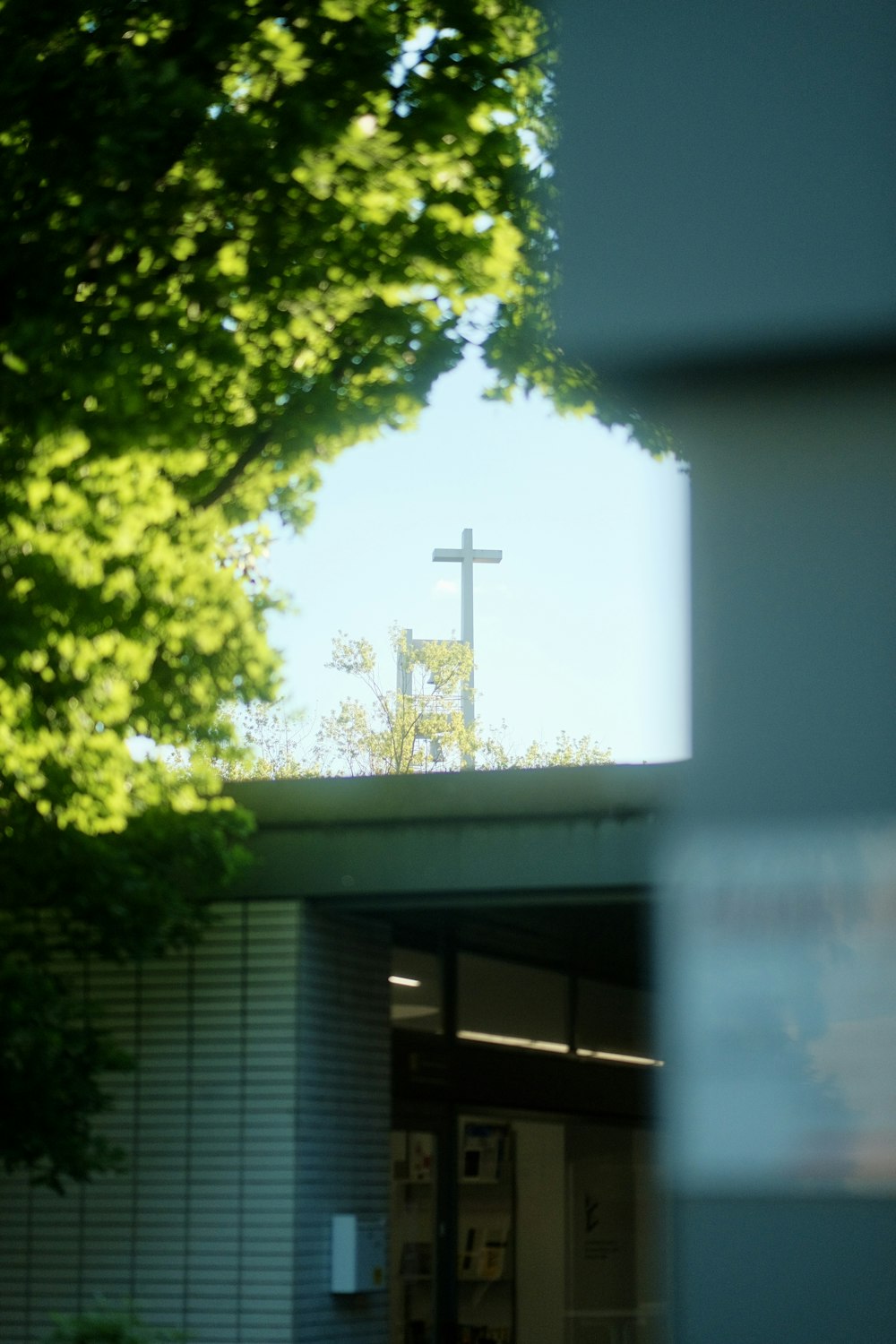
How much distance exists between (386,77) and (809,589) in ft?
28.2

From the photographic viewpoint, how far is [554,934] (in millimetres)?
13461

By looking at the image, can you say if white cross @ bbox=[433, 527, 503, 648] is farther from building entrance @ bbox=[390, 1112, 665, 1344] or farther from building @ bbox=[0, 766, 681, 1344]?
building @ bbox=[0, 766, 681, 1344]

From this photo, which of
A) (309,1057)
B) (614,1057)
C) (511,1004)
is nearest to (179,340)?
(309,1057)

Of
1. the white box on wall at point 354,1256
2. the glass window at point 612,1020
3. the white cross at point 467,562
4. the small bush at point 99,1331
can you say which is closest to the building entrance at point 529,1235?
the glass window at point 612,1020

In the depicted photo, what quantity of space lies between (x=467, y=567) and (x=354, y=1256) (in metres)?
38.1

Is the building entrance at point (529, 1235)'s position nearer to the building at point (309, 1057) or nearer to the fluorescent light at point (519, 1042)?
the building at point (309, 1057)

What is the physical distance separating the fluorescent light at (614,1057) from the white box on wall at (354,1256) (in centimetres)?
511

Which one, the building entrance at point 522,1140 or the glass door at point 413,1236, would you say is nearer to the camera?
the glass door at point 413,1236

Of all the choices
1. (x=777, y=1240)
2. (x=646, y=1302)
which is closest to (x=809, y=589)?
(x=777, y=1240)

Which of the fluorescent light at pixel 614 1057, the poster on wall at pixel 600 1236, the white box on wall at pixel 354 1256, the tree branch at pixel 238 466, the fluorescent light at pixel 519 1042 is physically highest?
the tree branch at pixel 238 466

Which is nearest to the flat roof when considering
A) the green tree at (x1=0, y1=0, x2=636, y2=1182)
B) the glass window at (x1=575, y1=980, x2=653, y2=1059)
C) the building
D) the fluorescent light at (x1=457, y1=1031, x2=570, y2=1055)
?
the building

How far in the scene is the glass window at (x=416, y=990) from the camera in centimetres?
1210

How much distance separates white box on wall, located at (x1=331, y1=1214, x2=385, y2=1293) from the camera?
400 inches

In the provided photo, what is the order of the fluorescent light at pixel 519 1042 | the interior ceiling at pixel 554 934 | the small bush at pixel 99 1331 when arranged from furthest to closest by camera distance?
1. the fluorescent light at pixel 519 1042
2. the interior ceiling at pixel 554 934
3. the small bush at pixel 99 1331
